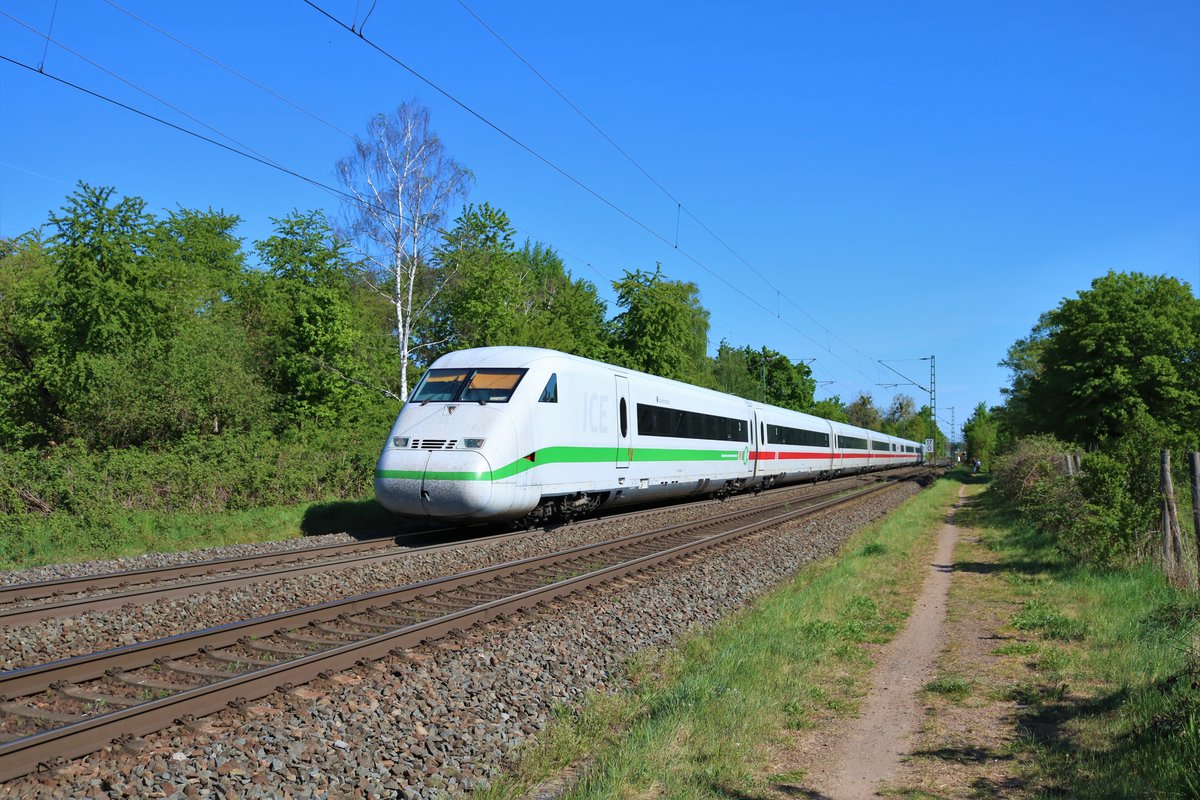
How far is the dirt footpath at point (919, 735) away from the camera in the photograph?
4.72 meters

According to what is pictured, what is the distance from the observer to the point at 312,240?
101ft

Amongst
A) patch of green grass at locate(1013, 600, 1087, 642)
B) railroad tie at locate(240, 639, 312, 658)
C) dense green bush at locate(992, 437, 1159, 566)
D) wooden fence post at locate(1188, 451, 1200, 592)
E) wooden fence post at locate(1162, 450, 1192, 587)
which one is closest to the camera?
railroad tie at locate(240, 639, 312, 658)

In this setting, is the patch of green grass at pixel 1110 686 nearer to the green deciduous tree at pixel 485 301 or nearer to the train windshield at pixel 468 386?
the train windshield at pixel 468 386

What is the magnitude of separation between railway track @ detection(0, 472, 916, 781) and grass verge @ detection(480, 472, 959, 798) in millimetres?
1847

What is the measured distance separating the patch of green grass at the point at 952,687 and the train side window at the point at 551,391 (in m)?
8.81

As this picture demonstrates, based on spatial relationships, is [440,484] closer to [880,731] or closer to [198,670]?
[198,670]

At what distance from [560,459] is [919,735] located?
32.5 feet

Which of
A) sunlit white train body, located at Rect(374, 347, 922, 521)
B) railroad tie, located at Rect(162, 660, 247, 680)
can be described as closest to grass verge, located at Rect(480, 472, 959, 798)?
railroad tie, located at Rect(162, 660, 247, 680)

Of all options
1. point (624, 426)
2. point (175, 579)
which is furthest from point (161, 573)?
point (624, 426)

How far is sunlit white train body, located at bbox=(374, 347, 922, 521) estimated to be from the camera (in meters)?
13.2

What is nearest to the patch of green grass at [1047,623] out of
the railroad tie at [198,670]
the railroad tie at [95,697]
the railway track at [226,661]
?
the railway track at [226,661]

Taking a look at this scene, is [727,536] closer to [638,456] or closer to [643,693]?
[638,456]

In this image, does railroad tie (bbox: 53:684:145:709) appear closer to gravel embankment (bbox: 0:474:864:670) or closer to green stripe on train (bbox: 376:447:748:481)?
Answer: gravel embankment (bbox: 0:474:864:670)

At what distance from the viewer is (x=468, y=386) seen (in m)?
14.5
